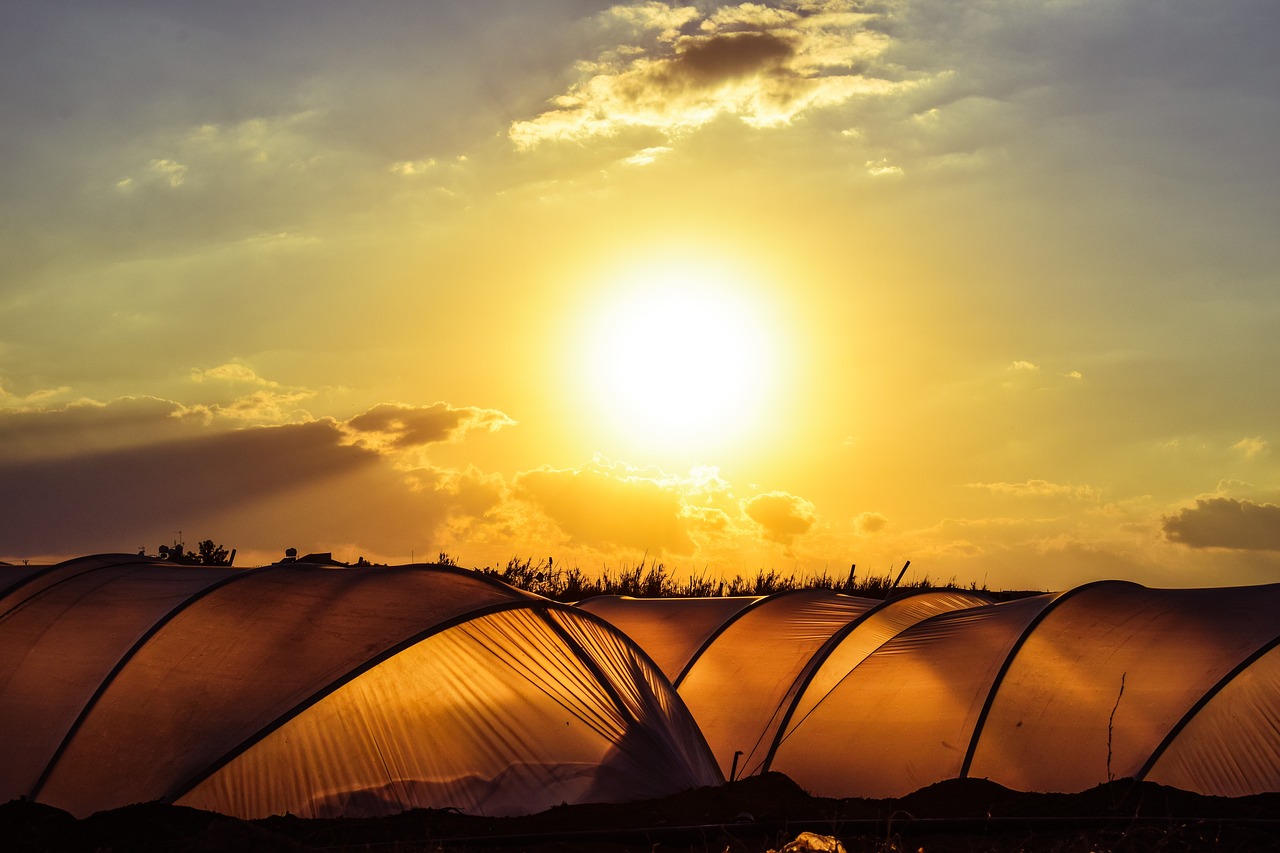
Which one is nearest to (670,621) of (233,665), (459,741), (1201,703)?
(459,741)

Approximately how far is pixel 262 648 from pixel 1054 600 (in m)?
7.47

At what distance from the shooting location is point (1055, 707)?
10664 mm

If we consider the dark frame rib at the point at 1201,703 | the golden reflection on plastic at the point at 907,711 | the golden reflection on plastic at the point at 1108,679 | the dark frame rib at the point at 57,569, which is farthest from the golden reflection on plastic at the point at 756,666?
the dark frame rib at the point at 57,569

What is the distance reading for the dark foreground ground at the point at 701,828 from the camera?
297 inches

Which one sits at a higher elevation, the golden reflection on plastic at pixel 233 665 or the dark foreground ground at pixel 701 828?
the golden reflection on plastic at pixel 233 665

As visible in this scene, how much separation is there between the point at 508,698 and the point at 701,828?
2108 millimetres

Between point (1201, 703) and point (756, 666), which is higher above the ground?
point (1201, 703)

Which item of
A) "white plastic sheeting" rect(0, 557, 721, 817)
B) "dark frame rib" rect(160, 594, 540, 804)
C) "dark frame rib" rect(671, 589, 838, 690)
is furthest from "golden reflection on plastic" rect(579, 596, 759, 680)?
"dark frame rib" rect(160, 594, 540, 804)

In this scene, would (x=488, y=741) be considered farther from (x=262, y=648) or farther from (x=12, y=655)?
(x=12, y=655)

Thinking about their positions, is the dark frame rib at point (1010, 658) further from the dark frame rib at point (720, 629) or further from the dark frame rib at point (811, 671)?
the dark frame rib at point (720, 629)

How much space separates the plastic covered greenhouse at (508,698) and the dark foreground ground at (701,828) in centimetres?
36

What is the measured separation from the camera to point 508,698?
9258 mm

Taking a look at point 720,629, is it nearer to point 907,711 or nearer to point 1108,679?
point 907,711

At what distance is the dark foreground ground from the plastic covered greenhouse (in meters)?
0.36
